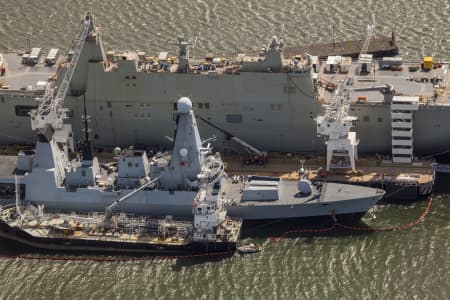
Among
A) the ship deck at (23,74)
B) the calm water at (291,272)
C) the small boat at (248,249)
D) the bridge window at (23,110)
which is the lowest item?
the calm water at (291,272)

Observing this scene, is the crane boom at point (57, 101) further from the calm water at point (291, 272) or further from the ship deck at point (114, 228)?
the calm water at point (291, 272)

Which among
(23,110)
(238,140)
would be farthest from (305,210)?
(23,110)

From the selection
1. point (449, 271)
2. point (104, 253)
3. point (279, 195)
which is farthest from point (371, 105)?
point (104, 253)

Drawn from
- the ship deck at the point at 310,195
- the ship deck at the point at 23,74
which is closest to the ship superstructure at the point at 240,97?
the ship deck at the point at 23,74

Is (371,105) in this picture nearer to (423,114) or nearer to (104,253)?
(423,114)

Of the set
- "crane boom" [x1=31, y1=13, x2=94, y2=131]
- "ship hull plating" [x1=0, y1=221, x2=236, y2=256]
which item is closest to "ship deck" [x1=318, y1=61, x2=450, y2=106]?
"ship hull plating" [x1=0, y1=221, x2=236, y2=256]

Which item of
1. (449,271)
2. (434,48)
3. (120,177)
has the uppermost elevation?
(434,48)

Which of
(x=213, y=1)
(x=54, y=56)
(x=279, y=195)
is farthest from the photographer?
(x=213, y=1)
